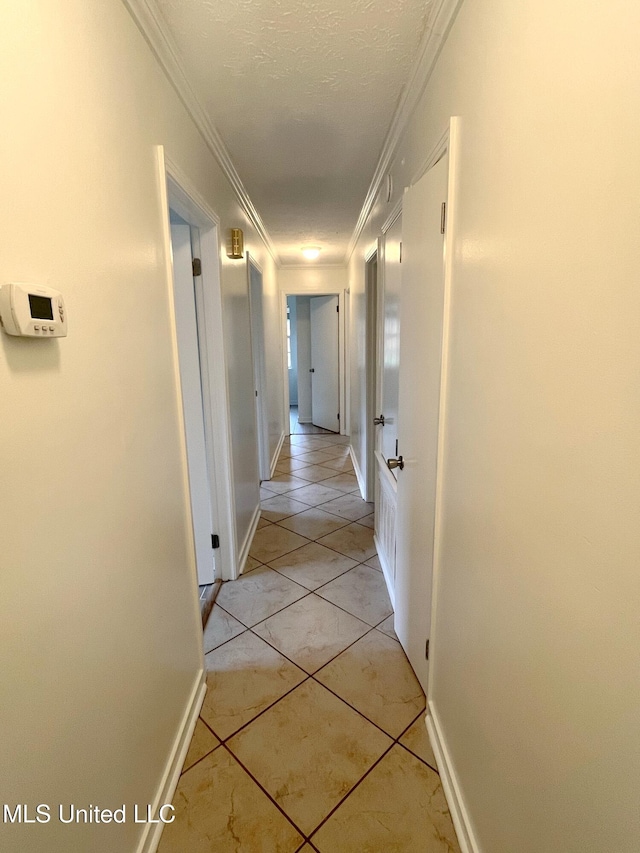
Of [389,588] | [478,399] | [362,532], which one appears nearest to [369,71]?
[478,399]

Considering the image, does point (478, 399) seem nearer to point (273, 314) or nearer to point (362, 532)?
point (362, 532)

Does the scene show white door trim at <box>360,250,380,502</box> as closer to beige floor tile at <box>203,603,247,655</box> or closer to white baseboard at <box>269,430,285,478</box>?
white baseboard at <box>269,430,285,478</box>

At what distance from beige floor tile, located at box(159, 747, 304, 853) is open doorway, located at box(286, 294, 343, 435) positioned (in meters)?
4.72

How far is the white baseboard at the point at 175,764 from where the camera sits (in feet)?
3.76

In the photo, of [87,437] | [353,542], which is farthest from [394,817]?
[353,542]

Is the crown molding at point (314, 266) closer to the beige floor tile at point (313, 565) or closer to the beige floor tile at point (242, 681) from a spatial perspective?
the beige floor tile at point (313, 565)

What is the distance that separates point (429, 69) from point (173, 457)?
5.22 feet

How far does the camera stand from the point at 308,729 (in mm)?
1540

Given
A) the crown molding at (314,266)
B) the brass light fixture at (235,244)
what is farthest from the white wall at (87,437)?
the crown molding at (314,266)

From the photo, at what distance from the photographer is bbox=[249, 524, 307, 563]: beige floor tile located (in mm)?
2787

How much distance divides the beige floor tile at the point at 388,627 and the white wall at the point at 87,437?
3.39 ft

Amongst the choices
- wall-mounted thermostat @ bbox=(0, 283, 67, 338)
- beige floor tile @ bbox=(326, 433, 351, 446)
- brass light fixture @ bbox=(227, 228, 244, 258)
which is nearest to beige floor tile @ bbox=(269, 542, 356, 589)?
brass light fixture @ bbox=(227, 228, 244, 258)

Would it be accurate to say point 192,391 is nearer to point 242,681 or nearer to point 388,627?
point 242,681

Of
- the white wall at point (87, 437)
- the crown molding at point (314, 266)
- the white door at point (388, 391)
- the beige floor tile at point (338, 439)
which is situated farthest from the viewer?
the beige floor tile at point (338, 439)
